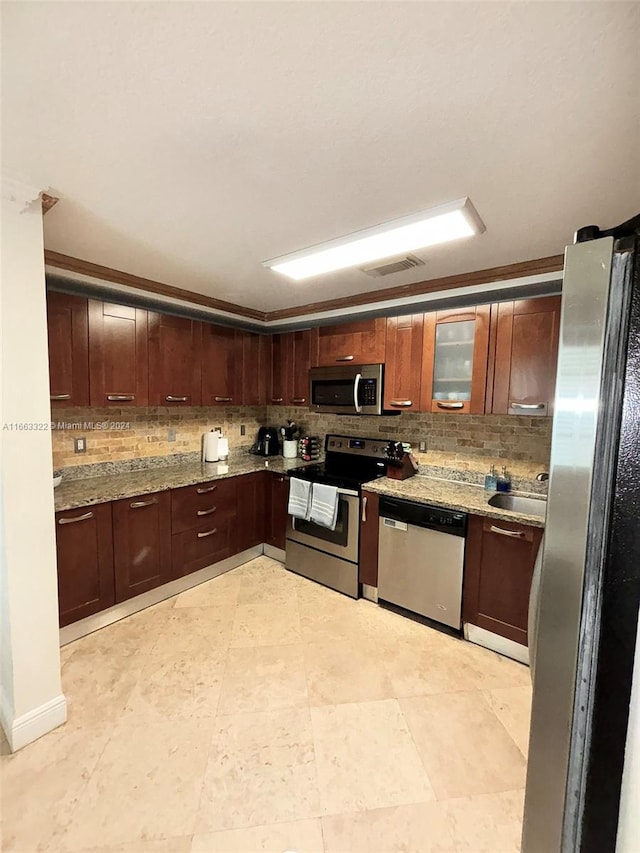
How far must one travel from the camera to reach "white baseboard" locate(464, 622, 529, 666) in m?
Answer: 2.18

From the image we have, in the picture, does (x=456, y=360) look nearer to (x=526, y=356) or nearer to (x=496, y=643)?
(x=526, y=356)

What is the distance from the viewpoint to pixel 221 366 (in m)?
3.28

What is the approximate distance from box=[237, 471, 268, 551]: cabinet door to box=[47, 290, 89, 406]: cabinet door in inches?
55.3

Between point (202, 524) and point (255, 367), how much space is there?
5.13 ft

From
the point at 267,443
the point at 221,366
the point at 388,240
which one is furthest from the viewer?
the point at 267,443

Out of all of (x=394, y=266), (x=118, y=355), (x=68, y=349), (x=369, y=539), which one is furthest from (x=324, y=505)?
(x=68, y=349)

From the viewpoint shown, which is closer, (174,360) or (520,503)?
(520,503)

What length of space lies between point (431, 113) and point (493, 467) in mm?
2284

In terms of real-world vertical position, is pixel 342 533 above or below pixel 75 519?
below

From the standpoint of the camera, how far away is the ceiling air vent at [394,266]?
209 cm

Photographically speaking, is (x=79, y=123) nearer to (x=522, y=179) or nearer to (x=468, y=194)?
(x=468, y=194)

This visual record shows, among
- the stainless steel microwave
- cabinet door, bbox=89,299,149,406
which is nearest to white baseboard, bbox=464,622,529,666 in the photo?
the stainless steel microwave

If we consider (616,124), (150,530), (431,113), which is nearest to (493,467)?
(616,124)

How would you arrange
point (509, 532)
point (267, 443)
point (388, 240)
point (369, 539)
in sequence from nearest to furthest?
point (388, 240) < point (509, 532) < point (369, 539) < point (267, 443)
